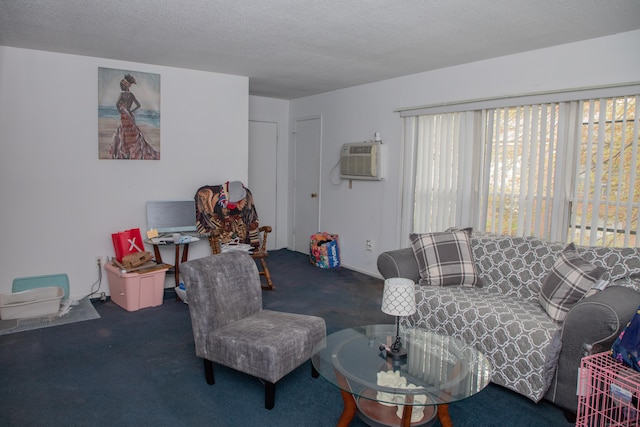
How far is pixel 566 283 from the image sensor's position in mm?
2680

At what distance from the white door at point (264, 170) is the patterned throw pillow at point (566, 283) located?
4455 mm

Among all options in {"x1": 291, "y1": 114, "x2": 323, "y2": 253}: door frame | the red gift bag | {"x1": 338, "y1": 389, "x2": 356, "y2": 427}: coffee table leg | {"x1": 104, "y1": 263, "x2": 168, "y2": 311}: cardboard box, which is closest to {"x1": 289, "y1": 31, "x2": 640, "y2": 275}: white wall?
{"x1": 291, "y1": 114, "x2": 323, "y2": 253}: door frame

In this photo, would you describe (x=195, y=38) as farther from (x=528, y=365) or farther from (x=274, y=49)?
(x=528, y=365)

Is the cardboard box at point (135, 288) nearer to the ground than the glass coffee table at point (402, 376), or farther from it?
nearer to the ground

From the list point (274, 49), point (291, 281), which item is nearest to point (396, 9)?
point (274, 49)

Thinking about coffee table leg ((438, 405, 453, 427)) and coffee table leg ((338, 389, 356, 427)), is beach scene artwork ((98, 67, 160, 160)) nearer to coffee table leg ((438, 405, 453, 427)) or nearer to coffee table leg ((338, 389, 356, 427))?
coffee table leg ((338, 389, 356, 427))

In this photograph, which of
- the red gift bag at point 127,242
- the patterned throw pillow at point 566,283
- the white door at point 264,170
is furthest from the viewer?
the white door at point 264,170

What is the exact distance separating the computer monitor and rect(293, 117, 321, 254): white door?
2077 millimetres

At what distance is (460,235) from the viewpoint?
3.52 metres

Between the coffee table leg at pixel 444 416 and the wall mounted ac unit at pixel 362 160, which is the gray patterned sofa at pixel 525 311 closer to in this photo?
the coffee table leg at pixel 444 416

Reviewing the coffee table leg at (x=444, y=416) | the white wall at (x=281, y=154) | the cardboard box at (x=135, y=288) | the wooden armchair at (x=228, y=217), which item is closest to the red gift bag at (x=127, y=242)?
the cardboard box at (x=135, y=288)

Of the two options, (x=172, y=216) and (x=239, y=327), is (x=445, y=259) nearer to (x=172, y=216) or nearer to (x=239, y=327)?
(x=239, y=327)

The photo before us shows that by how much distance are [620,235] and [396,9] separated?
2329mm

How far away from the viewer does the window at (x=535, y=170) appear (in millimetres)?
3197
